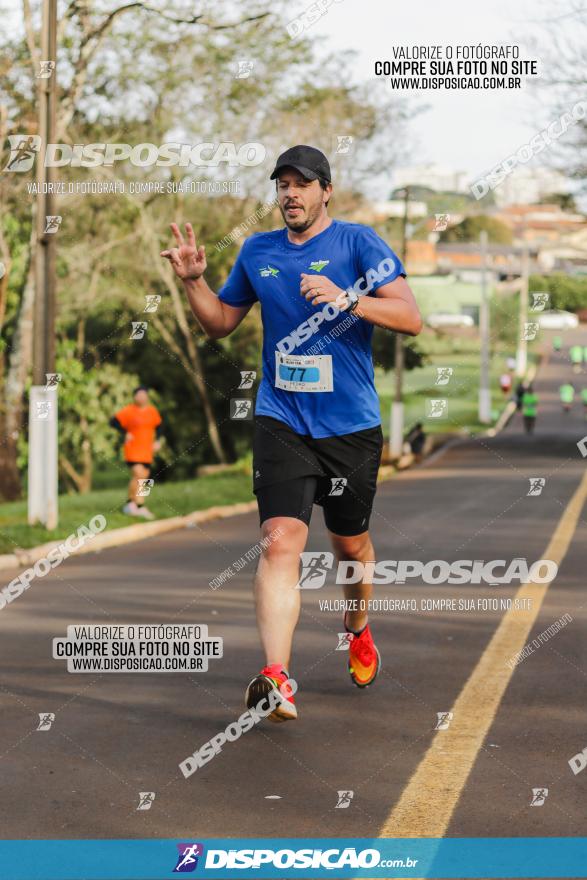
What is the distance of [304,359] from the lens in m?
6.17

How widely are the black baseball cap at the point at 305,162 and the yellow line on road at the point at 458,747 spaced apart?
7.12ft

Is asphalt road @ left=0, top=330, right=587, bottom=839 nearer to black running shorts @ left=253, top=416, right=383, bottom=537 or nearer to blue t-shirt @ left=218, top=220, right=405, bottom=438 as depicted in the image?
black running shorts @ left=253, top=416, right=383, bottom=537

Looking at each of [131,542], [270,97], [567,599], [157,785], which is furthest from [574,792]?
[270,97]

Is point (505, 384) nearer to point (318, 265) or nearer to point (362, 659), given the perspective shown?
→ point (362, 659)

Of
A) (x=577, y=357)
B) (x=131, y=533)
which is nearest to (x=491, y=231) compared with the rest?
(x=577, y=357)

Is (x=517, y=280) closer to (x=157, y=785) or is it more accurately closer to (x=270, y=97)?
(x=270, y=97)

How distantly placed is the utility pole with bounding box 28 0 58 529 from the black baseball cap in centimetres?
985

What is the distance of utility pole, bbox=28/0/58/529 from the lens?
15.8m

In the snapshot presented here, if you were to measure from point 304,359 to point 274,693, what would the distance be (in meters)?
1.29

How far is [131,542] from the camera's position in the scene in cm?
1684

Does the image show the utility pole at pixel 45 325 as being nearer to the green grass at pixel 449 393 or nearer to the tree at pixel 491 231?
the green grass at pixel 449 393

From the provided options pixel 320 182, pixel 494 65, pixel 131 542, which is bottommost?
pixel 131 542

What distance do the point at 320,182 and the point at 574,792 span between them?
2.55 m

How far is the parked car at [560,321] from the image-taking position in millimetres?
95125
